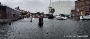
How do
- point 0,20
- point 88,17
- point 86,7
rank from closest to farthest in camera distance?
point 0,20, point 88,17, point 86,7

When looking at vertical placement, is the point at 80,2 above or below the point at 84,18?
above

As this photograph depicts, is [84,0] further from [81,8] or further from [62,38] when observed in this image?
[62,38]

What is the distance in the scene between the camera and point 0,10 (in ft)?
338

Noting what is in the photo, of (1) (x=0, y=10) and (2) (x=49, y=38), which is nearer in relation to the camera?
(2) (x=49, y=38)

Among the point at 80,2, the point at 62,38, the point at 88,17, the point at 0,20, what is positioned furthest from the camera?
the point at 80,2

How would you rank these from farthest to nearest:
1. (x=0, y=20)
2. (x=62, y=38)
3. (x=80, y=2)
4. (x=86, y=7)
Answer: (x=80, y=2)
(x=86, y=7)
(x=0, y=20)
(x=62, y=38)

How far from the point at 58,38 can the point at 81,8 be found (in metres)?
140

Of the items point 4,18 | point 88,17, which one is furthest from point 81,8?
point 4,18

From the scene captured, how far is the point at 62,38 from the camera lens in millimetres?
30516

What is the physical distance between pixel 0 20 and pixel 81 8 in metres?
93.3

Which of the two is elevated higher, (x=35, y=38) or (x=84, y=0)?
(x=84, y=0)

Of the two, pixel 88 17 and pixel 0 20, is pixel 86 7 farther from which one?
pixel 0 20

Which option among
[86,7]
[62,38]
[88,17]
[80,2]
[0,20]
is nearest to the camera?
[62,38]

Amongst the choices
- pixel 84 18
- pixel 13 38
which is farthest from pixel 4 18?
pixel 13 38
